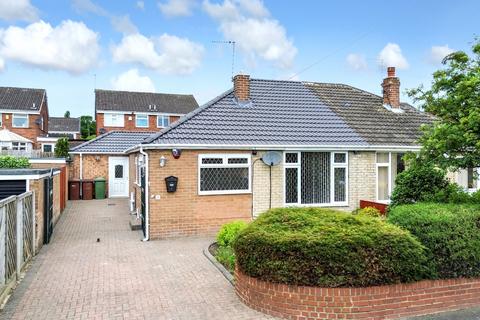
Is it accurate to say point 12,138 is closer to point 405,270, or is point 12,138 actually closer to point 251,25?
point 251,25

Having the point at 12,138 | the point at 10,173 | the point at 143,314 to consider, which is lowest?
the point at 143,314

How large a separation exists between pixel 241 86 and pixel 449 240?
9.78 metres

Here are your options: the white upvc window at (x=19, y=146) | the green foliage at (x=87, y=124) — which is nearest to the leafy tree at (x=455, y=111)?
the white upvc window at (x=19, y=146)

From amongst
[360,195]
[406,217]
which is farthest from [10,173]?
[360,195]

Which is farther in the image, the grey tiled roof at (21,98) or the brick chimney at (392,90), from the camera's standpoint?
the grey tiled roof at (21,98)

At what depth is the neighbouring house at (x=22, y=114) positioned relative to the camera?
128 feet

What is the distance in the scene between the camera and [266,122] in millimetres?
14000

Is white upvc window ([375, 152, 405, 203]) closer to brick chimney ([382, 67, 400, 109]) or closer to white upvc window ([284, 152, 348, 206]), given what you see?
white upvc window ([284, 152, 348, 206])

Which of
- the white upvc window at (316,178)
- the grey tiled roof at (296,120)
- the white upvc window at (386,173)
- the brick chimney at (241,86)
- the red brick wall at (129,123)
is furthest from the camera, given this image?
the red brick wall at (129,123)

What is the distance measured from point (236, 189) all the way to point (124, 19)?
20.4ft

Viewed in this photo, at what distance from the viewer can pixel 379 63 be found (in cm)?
1808

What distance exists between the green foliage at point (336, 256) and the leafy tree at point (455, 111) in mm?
2650

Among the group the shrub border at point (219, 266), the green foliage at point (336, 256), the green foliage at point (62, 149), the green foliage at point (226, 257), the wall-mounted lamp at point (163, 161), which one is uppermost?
the green foliage at point (62, 149)

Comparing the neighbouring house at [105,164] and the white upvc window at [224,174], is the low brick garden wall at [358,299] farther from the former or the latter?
the neighbouring house at [105,164]
